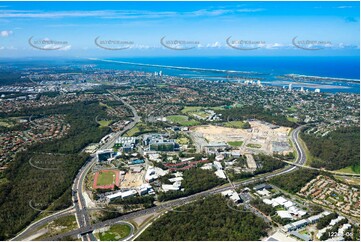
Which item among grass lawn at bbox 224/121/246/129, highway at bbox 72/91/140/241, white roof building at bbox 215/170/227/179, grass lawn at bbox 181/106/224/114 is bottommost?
highway at bbox 72/91/140/241

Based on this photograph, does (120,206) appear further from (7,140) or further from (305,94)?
(305,94)

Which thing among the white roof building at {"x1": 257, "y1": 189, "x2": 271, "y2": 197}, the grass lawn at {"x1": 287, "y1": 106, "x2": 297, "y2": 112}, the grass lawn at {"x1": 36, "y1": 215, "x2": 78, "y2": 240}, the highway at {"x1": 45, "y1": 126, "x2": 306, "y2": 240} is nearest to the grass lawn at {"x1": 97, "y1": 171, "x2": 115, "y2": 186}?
the grass lawn at {"x1": 36, "y1": 215, "x2": 78, "y2": 240}

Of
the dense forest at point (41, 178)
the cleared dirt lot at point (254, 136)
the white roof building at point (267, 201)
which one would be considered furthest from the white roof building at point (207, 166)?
the dense forest at point (41, 178)

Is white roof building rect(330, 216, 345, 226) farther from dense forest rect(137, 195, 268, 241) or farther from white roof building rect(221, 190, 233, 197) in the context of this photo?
white roof building rect(221, 190, 233, 197)

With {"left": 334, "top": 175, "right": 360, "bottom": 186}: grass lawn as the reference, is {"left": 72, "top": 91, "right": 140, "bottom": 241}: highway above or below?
below

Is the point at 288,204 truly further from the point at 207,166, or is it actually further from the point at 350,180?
the point at 207,166

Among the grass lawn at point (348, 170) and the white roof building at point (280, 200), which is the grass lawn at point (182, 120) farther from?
the white roof building at point (280, 200)
